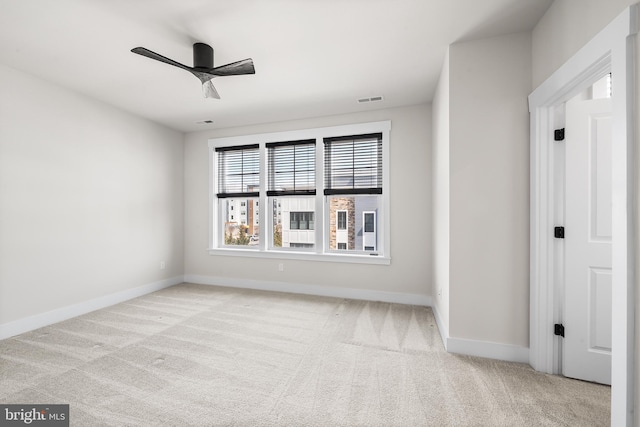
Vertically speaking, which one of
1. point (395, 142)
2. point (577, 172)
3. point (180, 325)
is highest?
point (395, 142)

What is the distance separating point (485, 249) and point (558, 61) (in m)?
1.43

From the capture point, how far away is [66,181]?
3.23 m

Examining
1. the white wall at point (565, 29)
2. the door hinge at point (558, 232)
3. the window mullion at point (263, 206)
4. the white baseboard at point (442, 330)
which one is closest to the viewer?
the white wall at point (565, 29)

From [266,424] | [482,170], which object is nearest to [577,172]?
[482,170]

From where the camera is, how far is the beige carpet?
170 centimetres

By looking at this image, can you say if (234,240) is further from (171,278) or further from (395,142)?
(395,142)

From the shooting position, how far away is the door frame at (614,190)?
4.10ft

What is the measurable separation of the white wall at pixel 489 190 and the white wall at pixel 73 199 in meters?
4.18

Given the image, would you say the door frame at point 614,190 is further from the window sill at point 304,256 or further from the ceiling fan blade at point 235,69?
the ceiling fan blade at point 235,69

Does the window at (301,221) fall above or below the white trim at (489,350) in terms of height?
above

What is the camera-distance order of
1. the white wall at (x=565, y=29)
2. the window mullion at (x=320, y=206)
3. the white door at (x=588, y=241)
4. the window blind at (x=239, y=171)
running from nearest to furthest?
the white wall at (x=565, y=29), the white door at (x=588, y=241), the window mullion at (x=320, y=206), the window blind at (x=239, y=171)

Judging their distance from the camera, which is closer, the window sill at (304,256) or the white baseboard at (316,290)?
the white baseboard at (316,290)

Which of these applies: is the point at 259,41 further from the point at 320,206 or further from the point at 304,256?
the point at 304,256

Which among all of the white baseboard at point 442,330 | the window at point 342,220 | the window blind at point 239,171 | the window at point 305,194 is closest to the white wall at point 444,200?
the white baseboard at point 442,330
